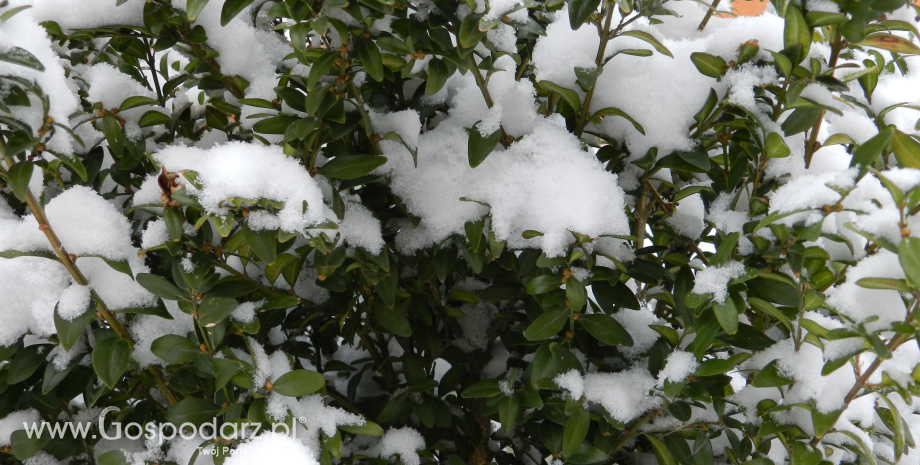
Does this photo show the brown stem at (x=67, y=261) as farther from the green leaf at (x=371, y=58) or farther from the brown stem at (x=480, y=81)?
the brown stem at (x=480, y=81)

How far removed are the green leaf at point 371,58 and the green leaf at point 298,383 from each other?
1.15 ft

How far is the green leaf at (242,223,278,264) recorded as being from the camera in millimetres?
705

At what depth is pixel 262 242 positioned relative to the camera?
2.33 feet

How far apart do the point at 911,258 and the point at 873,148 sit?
4.8 inches

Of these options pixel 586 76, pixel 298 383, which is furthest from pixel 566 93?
pixel 298 383

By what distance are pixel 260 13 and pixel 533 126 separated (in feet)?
1.65

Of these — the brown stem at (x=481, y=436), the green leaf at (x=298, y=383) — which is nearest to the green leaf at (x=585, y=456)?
the brown stem at (x=481, y=436)

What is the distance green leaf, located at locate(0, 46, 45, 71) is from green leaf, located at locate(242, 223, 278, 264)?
0.26 metres

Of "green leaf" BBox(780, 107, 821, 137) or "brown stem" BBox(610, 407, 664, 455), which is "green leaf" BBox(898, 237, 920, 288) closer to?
"green leaf" BBox(780, 107, 821, 137)

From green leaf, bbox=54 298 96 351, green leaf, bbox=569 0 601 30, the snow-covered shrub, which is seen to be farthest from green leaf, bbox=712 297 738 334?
green leaf, bbox=54 298 96 351

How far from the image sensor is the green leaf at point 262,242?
27.8 inches

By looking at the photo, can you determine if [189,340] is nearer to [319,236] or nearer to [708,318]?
[319,236]

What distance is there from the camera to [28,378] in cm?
91

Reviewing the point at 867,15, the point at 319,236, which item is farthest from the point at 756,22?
the point at 319,236
